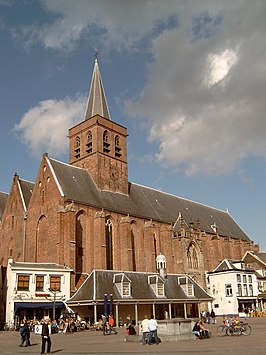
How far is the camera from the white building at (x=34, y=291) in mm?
38469

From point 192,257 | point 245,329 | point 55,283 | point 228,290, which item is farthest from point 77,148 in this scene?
point 245,329

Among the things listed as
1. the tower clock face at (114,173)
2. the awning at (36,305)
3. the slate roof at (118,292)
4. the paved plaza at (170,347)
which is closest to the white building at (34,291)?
the awning at (36,305)

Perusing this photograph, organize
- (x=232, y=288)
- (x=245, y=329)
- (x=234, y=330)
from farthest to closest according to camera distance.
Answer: (x=232, y=288) → (x=245, y=329) → (x=234, y=330)

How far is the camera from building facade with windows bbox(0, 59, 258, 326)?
46.8 metres

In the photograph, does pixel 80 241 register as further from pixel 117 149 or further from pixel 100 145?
pixel 117 149

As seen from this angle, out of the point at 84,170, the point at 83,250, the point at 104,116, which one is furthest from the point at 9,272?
the point at 104,116

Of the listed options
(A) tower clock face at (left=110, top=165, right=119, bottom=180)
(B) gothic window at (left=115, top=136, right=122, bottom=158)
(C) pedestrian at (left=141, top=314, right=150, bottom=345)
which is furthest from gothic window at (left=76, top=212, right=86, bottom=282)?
(C) pedestrian at (left=141, top=314, right=150, bottom=345)

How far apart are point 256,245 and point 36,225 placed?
46.0 metres

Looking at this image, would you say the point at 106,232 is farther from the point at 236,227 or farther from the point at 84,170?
the point at 236,227

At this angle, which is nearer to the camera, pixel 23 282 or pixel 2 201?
pixel 23 282

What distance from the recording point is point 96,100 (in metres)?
61.0

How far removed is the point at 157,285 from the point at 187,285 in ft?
17.0

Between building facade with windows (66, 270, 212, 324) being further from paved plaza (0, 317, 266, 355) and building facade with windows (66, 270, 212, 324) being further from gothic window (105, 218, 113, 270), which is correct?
paved plaza (0, 317, 266, 355)

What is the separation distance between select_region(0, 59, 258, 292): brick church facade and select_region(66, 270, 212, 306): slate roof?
12.3 feet
